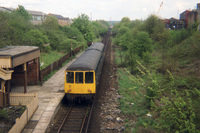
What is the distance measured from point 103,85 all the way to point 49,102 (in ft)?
18.6

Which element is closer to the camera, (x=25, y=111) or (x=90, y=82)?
(x=25, y=111)

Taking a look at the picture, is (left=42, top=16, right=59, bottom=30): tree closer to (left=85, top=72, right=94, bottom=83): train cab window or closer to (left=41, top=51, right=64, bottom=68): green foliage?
(left=41, top=51, right=64, bottom=68): green foliage

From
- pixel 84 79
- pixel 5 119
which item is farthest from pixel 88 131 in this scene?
pixel 5 119

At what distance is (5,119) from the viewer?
966 cm

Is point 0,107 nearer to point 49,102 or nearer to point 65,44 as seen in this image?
point 49,102

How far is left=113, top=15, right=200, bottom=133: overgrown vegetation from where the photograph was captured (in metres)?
5.80

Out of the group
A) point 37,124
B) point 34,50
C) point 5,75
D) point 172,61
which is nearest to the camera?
point 37,124

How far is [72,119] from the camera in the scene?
10.1 metres

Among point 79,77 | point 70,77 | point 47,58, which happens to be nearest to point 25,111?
point 70,77

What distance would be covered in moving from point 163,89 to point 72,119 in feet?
18.7

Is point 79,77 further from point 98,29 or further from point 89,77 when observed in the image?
point 98,29

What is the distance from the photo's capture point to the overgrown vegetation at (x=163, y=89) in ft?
19.0

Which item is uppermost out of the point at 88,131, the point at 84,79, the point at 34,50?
the point at 34,50

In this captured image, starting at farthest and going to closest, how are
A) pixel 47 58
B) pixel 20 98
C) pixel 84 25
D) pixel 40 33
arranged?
pixel 84 25 < pixel 40 33 < pixel 47 58 < pixel 20 98
